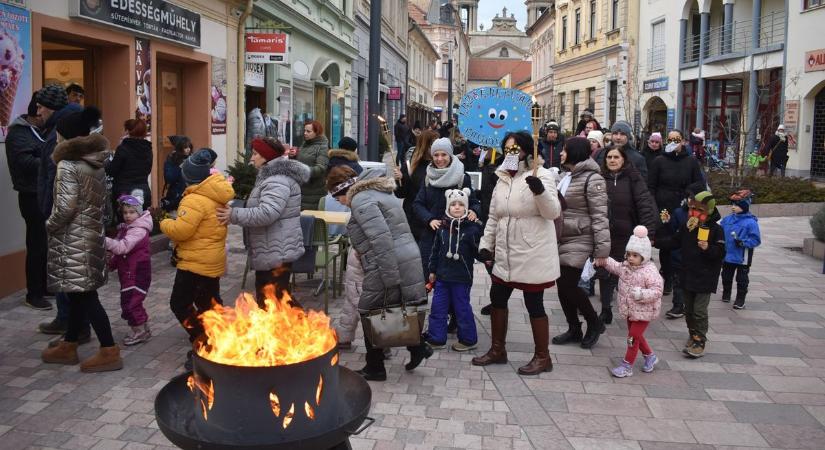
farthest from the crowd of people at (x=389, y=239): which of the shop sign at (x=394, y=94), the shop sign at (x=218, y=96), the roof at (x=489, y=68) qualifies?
the roof at (x=489, y=68)

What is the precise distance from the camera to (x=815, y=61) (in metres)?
A: 22.5

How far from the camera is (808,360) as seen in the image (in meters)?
6.17

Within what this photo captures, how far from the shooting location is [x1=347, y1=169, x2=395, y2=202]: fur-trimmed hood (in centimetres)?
512

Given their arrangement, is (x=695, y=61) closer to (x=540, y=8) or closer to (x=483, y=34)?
(x=540, y=8)

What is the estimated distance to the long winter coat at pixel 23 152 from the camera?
6.67 meters

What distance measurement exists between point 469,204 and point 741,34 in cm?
2610

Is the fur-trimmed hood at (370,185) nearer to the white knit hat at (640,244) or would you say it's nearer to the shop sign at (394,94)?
the white knit hat at (640,244)

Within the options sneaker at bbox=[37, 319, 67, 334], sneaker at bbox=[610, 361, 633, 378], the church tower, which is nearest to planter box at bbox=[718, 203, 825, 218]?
sneaker at bbox=[610, 361, 633, 378]

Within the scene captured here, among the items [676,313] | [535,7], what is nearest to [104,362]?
[676,313]

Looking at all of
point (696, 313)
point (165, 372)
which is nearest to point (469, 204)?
point (696, 313)

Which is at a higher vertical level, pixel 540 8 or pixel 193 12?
pixel 540 8

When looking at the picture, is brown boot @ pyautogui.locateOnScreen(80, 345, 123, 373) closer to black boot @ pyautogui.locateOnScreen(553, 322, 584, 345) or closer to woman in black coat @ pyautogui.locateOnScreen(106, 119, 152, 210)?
woman in black coat @ pyautogui.locateOnScreen(106, 119, 152, 210)

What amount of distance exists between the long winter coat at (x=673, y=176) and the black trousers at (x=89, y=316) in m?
5.80

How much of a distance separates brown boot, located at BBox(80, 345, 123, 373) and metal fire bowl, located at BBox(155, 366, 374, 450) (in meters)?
2.37
